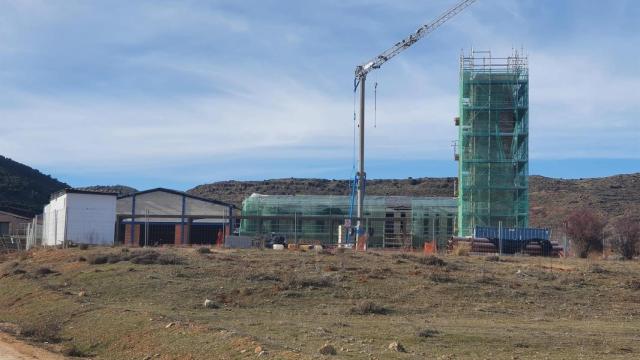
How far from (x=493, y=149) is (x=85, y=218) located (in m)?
32.4

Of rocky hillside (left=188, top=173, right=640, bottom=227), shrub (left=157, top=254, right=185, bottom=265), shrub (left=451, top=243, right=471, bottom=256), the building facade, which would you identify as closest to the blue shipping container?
shrub (left=451, top=243, right=471, bottom=256)

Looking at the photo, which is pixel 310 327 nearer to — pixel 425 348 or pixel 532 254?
pixel 425 348

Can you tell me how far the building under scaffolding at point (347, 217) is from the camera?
66688mm

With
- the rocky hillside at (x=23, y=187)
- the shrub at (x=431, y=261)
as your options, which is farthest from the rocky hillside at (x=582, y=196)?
the rocky hillside at (x=23, y=187)

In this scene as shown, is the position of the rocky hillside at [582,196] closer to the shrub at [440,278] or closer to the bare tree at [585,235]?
the bare tree at [585,235]

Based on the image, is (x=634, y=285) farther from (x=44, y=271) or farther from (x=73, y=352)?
(x=44, y=271)

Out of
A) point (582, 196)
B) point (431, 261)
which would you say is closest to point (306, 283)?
point (431, 261)

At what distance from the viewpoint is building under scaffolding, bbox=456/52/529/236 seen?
67.5m

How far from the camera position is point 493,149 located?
67688mm

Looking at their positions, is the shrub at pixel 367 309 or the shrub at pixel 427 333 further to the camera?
the shrub at pixel 367 309

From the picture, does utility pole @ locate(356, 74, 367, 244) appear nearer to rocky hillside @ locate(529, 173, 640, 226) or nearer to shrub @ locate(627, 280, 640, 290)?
rocky hillside @ locate(529, 173, 640, 226)

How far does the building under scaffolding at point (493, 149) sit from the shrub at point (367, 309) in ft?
150

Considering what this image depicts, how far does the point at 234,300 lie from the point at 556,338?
412 inches

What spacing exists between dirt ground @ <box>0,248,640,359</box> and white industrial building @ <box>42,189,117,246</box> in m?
16.3
